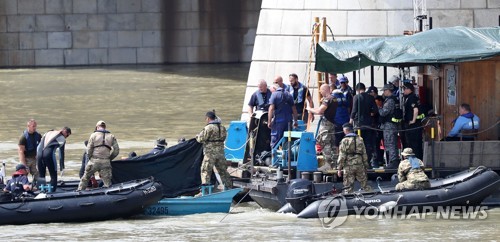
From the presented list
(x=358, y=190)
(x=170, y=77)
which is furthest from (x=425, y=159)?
Answer: (x=170, y=77)

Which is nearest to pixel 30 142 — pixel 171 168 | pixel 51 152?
pixel 51 152

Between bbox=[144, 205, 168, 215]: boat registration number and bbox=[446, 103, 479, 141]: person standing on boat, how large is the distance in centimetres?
460

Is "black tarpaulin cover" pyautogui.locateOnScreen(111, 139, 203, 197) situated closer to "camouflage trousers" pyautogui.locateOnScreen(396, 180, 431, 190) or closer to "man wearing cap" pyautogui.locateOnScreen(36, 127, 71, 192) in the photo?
"man wearing cap" pyautogui.locateOnScreen(36, 127, 71, 192)

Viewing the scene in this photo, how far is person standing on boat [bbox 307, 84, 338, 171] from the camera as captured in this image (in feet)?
72.7

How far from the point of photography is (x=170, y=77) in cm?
5084

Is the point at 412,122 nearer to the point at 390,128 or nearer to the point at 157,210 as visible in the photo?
the point at 390,128

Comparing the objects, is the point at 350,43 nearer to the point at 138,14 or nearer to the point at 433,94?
the point at 433,94

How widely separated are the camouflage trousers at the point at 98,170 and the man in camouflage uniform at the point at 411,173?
4545mm

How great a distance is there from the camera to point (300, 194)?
68.7 ft

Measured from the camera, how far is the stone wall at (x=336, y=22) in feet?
87.1

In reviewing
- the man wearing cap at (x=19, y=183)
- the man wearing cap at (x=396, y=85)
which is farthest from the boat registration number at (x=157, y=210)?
the man wearing cap at (x=396, y=85)

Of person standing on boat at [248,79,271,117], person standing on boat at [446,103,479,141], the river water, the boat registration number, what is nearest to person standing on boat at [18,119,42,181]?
the boat registration number

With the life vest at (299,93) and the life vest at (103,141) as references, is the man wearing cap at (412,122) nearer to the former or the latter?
the life vest at (299,93)

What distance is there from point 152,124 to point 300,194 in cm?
1631
